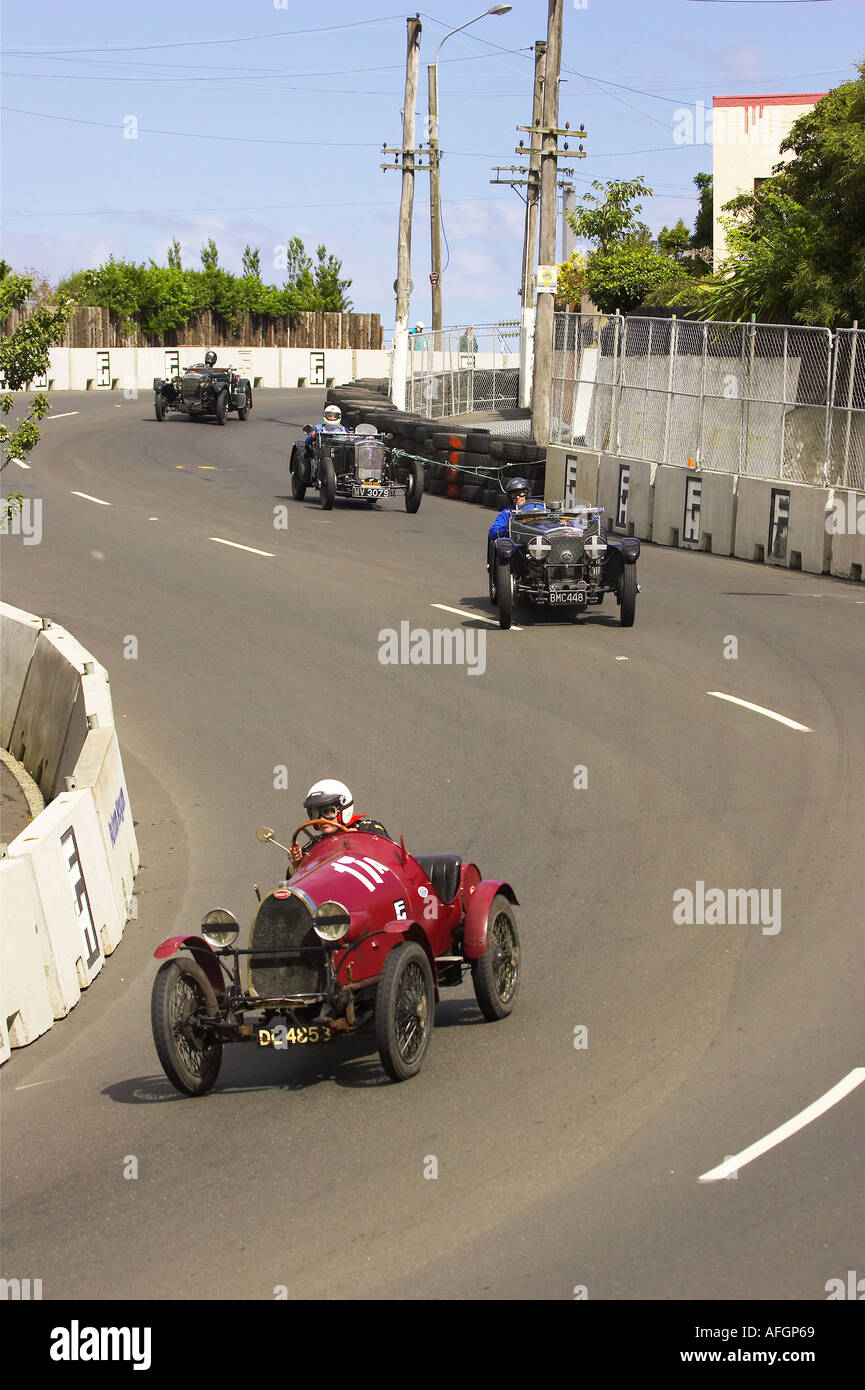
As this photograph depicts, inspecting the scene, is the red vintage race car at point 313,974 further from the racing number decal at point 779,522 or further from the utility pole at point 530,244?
the utility pole at point 530,244

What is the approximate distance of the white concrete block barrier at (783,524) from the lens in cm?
2180

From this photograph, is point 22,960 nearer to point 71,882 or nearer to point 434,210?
point 71,882

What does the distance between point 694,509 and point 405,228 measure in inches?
805

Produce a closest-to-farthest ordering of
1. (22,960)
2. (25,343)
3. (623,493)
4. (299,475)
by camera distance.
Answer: (22,960) < (25,343) < (623,493) < (299,475)

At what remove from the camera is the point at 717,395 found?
24.6 metres

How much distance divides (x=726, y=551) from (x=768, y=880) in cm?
1414

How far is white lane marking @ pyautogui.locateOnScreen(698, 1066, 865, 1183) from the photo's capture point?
20.8 ft

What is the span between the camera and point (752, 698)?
49.4 feet

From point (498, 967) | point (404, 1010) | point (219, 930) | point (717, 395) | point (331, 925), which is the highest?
point (717, 395)

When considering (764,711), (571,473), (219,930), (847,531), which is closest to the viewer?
(219,930)

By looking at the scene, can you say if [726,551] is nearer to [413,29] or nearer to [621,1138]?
[621,1138]

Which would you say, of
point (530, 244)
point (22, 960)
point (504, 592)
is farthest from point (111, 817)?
point (530, 244)

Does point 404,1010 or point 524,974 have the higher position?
point 404,1010

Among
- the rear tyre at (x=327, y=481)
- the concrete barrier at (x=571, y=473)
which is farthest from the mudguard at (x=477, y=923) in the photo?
the rear tyre at (x=327, y=481)
